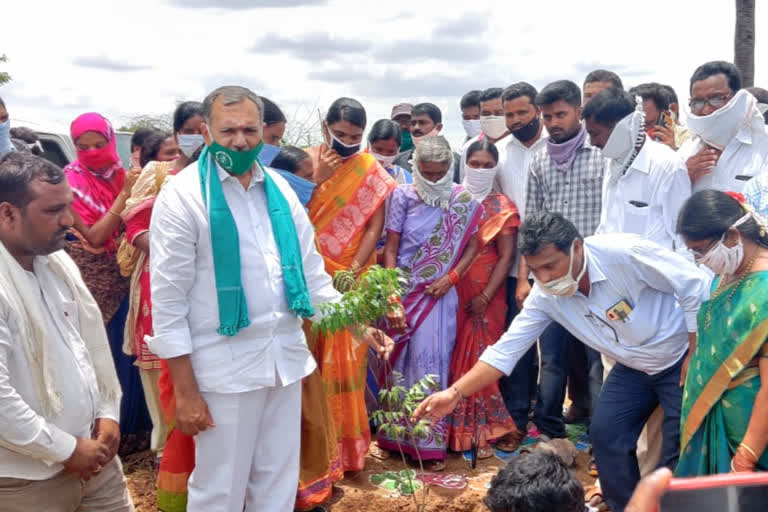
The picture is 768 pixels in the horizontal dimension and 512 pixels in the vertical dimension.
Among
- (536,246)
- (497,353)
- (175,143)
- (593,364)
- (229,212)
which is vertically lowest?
(593,364)

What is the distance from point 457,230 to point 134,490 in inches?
92.6

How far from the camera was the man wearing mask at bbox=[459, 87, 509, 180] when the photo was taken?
578 cm

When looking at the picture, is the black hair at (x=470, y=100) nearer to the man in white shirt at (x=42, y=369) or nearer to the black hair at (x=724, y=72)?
the black hair at (x=724, y=72)

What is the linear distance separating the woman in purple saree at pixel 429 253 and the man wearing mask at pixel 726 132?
1.35 metres

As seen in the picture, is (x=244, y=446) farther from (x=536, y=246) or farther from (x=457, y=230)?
(x=457, y=230)

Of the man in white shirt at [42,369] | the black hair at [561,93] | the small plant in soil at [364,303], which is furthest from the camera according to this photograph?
the black hair at [561,93]

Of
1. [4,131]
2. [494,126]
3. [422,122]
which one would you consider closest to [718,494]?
[4,131]

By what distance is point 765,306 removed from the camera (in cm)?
286

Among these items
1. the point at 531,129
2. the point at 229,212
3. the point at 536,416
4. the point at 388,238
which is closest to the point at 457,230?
the point at 388,238

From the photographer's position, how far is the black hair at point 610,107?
169 inches

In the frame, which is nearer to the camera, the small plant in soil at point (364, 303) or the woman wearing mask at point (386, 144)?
the small plant in soil at point (364, 303)

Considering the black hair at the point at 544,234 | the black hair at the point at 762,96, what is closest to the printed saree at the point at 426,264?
the black hair at the point at 544,234

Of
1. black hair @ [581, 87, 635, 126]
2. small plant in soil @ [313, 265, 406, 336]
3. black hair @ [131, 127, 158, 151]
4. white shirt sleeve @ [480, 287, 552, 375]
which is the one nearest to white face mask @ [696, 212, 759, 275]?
white shirt sleeve @ [480, 287, 552, 375]

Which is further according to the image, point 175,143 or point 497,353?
point 175,143
